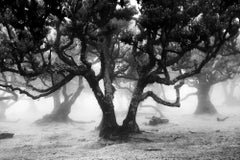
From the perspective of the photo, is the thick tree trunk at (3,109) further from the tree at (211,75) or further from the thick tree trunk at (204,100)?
the thick tree trunk at (204,100)

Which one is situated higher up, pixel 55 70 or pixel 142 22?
pixel 142 22

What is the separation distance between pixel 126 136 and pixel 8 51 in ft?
26.7

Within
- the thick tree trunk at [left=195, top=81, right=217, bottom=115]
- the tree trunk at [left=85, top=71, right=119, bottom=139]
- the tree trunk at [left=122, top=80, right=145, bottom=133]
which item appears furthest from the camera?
the thick tree trunk at [left=195, top=81, right=217, bottom=115]

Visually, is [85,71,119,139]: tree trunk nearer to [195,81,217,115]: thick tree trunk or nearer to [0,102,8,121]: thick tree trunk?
[195,81,217,115]: thick tree trunk

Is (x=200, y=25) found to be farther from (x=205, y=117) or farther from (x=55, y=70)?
(x=205, y=117)

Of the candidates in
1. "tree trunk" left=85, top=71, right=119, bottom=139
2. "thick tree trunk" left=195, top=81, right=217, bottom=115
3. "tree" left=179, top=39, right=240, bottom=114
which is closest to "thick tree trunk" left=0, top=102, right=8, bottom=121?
"tree" left=179, top=39, right=240, bottom=114

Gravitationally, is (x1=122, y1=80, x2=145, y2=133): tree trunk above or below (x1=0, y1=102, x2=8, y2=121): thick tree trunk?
below

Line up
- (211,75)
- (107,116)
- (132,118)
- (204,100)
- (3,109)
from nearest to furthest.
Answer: (107,116) → (132,118) → (211,75) → (204,100) → (3,109)

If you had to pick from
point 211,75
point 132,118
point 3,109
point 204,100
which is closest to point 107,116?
point 132,118

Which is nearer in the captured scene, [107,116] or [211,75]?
[107,116]

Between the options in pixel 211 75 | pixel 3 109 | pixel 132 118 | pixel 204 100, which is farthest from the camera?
pixel 3 109

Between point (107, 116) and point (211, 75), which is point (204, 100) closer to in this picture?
point (211, 75)

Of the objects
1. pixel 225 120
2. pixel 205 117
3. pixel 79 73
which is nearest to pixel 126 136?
pixel 79 73

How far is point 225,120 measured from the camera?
1010 inches
